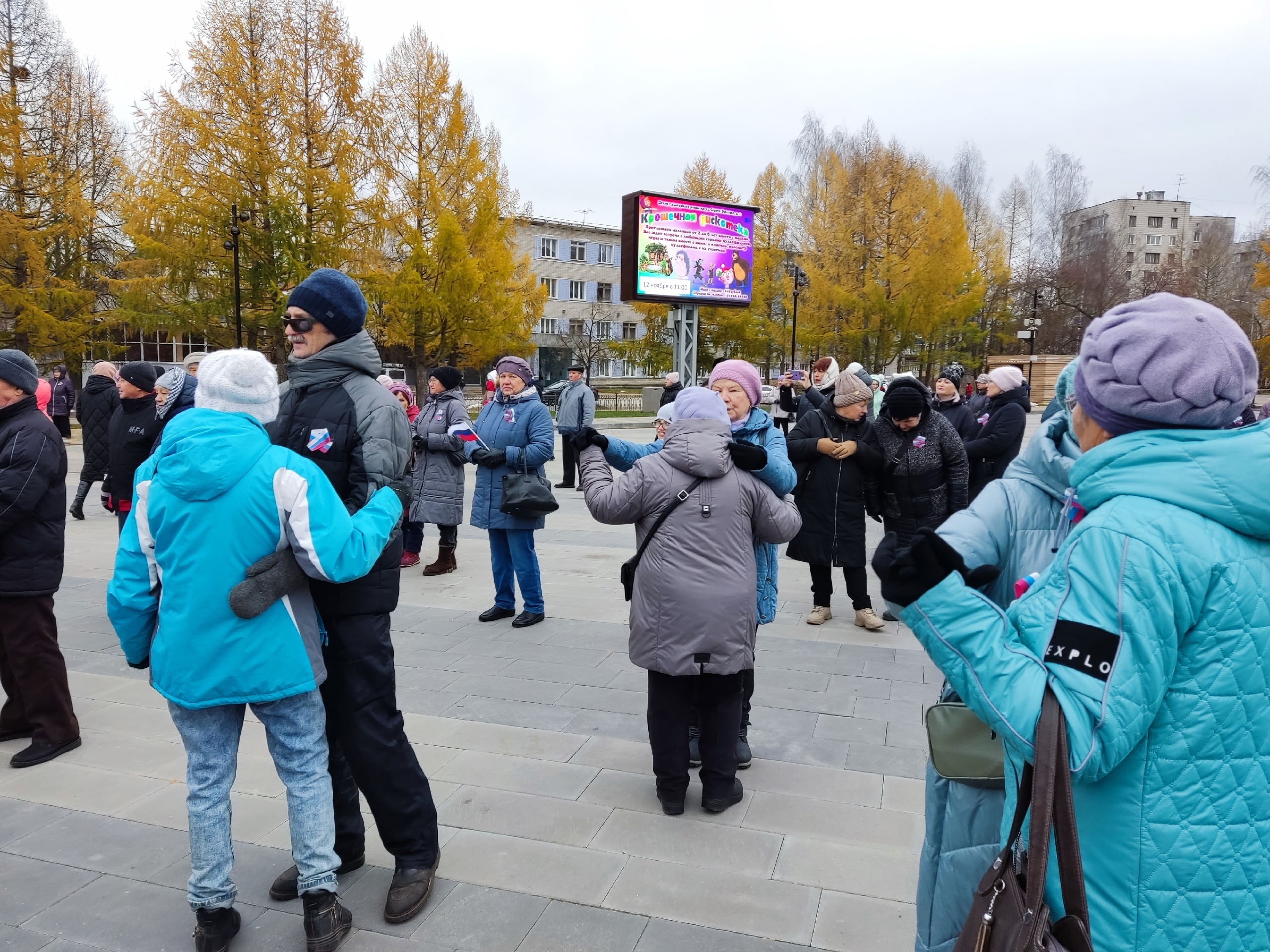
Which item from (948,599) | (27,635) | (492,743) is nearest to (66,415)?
(27,635)

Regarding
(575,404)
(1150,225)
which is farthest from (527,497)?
(1150,225)

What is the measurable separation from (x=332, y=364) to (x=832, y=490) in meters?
4.26

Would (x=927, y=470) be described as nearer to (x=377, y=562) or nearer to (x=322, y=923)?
(x=377, y=562)

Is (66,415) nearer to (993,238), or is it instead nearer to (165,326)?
(165,326)

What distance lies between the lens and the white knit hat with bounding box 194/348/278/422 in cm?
268

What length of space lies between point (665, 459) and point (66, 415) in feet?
64.2

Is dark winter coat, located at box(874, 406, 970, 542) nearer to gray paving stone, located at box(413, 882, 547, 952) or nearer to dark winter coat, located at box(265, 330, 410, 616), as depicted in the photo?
gray paving stone, located at box(413, 882, 547, 952)

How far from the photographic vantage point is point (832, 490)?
639 cm

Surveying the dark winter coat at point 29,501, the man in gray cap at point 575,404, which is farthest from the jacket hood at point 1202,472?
the man in gray cap at point 575,404

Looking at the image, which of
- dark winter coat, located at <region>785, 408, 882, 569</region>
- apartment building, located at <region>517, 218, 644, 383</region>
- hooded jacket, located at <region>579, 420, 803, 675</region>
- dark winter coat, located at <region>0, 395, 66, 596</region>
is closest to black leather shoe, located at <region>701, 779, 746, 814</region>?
hooded jacket, located at <region>579, 420, 803, 675</region>

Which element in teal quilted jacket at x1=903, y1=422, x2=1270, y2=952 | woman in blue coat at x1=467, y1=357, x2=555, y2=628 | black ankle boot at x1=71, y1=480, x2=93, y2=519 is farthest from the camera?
black ankle boot at x1=71, y1=480, x2=93, y2=519

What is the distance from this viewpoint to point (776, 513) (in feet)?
12.2

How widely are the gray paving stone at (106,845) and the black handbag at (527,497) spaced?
9.06 feet

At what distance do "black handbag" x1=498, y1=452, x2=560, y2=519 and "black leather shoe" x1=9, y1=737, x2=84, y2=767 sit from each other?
Answer: 8.87 feet
